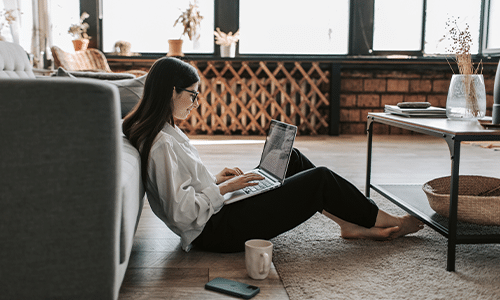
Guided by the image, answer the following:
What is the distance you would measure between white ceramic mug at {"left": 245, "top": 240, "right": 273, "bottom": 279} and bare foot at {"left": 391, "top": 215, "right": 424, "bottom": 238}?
0.49m

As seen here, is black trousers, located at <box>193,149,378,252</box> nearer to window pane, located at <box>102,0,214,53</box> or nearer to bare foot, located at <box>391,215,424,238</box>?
bare foot, located at <box>391,215,424,238</box>

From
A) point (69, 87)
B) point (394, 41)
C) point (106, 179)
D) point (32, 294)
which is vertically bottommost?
point (32, 294)

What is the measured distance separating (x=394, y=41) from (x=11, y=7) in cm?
345

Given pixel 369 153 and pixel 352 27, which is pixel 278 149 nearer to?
pixel 369 153

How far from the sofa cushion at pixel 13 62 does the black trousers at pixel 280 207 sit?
816mm

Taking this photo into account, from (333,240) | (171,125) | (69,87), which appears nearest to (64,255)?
(69,87)

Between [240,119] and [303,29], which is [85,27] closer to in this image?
[240,119]

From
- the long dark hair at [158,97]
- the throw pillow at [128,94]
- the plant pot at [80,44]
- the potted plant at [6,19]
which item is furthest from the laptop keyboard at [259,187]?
the plant pot at [80,44]

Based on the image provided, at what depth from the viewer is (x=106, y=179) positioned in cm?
76

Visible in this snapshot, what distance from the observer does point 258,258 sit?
1.13 m

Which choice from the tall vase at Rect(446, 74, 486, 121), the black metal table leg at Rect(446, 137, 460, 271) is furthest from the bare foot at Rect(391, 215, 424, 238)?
the tall vase at Rect(446, 74, 486, 121)

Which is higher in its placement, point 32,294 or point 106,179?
point 106,179

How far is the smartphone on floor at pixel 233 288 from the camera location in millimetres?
1068

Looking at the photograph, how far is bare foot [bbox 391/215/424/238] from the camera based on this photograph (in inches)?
56.7
